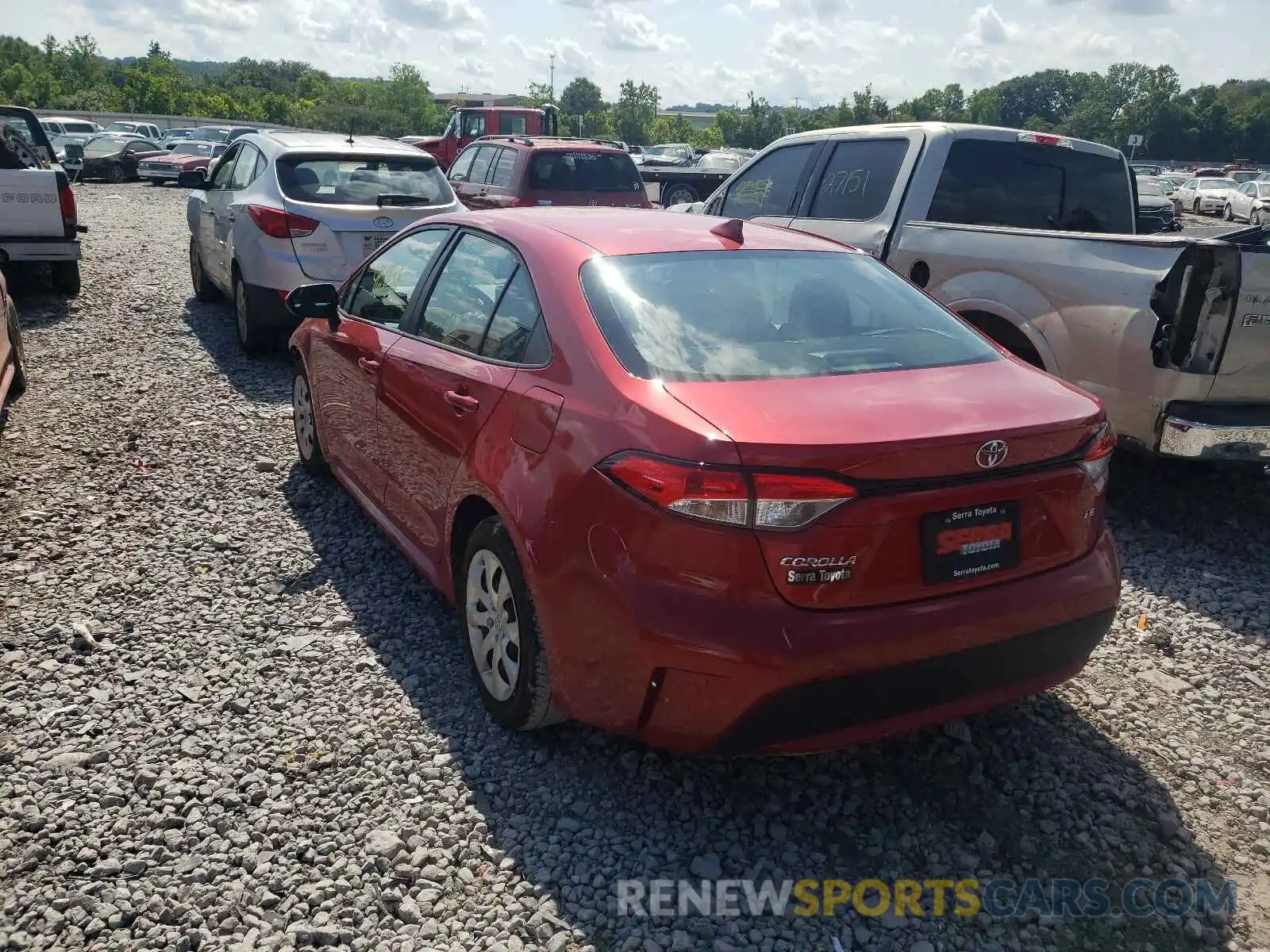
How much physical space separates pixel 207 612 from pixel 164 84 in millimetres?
82616

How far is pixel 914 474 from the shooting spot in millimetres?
2570

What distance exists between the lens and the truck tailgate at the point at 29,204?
9414 millimetres

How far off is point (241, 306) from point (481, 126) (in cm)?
1515

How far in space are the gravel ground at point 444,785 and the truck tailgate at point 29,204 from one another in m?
6.10

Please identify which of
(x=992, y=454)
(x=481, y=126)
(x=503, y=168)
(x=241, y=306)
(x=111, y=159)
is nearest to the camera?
(x=992, y=454)

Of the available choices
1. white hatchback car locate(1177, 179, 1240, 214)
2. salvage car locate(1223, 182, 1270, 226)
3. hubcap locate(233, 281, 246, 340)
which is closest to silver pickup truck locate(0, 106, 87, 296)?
hubcap locate(233, 281, 246, 340)

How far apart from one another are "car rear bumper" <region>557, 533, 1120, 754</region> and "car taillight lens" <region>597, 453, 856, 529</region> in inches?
8.4

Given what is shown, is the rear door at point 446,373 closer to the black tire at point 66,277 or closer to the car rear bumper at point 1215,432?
the car rear bumper at point 1215,432

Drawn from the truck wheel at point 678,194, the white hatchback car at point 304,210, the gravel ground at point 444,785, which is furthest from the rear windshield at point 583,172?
the gravel ground at point 444,785

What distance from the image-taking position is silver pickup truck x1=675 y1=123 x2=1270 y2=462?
4543 millimetres

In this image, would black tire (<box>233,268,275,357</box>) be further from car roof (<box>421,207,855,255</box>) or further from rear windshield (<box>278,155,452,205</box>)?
car roof (<box>421,207,855,255</box>)

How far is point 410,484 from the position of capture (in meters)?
3.95

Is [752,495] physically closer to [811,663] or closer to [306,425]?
[811,663]

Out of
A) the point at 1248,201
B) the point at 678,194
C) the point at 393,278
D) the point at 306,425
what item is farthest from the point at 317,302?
the point at 1248,201
